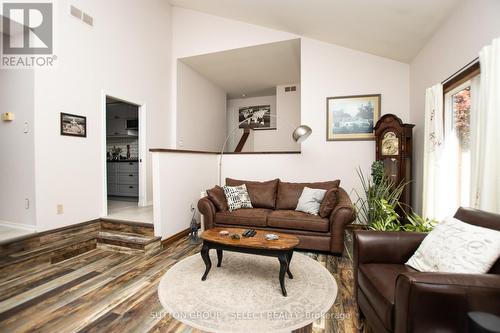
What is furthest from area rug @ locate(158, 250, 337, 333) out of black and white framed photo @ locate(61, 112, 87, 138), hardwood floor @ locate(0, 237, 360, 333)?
black and white framed photo @ locate(61, 112, 87, 138)

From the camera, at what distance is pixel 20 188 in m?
2.97

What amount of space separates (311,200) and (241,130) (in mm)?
4691

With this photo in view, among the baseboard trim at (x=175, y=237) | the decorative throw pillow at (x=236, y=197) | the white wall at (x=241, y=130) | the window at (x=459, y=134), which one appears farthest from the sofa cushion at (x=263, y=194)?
the white wall at (x=241, y=130)

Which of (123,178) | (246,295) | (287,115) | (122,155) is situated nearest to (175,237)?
(246,295)

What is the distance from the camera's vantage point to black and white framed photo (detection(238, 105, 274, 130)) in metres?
7.14

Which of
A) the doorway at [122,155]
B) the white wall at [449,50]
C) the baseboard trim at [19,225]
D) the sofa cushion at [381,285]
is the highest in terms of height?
the white wall at [449,50]

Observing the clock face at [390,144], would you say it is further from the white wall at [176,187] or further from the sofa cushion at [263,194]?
the white wall at [176,187]

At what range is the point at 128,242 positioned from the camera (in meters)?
3.05

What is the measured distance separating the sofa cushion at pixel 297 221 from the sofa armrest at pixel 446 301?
191cm

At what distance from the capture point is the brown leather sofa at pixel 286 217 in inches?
114

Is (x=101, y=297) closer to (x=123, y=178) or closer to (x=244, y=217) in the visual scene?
(x=244, y=217)

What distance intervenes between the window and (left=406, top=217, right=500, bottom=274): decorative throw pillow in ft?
4.43

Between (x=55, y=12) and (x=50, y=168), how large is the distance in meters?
2.04

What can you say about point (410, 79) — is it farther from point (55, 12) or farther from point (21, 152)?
point (21, 152)
